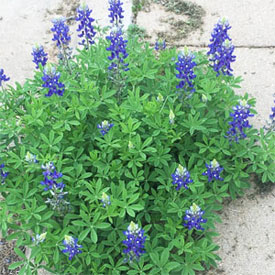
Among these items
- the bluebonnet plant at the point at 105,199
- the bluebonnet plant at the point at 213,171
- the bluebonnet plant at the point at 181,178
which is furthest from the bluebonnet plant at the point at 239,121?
the bluebonnet plant at the point at 105,199

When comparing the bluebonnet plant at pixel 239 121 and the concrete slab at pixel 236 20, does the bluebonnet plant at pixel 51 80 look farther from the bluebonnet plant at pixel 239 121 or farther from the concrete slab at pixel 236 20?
the concrete slab at pixel 236 20

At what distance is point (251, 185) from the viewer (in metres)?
3.31

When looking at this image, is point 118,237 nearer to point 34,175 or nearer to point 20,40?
point 34,175

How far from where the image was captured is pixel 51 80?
2896mm

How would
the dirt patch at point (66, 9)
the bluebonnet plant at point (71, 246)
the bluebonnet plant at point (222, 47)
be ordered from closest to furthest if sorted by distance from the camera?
1. the bluebonnet plant at point (71, 246)
2. the bluebonnet plant at point (222, 47)
3. the dirt patch at point (66, 9)

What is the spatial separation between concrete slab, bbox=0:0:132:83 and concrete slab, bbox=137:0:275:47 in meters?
0.31

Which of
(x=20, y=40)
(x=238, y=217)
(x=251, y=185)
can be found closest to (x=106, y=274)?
(x=238, y=217)

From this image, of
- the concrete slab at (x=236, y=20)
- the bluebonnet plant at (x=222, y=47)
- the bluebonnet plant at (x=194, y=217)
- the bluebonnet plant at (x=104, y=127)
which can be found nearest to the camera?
the bluebonnet plant at (x=194, y=217)

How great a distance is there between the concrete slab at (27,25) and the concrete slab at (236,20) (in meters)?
0.31

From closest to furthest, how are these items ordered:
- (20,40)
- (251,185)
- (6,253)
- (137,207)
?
1. (137,207)
2. (6,253)
3. (251,185)
4. (20,40)

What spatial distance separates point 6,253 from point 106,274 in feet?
2.58

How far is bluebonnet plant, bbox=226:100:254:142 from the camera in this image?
285 cm

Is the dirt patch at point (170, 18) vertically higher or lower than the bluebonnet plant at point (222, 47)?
lower

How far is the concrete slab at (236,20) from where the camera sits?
15.1 ft
